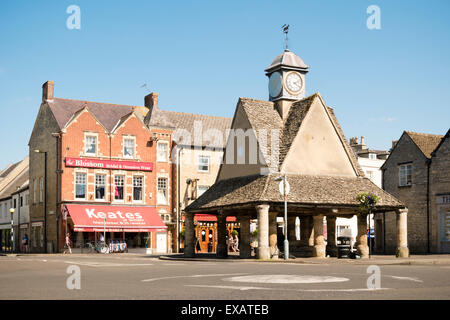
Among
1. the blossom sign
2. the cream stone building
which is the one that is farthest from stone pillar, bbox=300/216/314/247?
the blossom sign

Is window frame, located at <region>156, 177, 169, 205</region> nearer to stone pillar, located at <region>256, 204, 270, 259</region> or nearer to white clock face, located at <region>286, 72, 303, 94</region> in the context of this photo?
white clock face, located at <region>286, 72, 303, 94</region>

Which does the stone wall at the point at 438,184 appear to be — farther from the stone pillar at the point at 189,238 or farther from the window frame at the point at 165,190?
the window frame at the point at 165,190

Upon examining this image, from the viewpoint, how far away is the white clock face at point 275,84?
119ft

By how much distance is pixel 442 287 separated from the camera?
1323 centimetres

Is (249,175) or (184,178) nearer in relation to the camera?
(249,175)

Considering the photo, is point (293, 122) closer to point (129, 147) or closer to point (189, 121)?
point (129, 147)

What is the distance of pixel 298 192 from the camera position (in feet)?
102

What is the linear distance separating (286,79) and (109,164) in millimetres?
19217

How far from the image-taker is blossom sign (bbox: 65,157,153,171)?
4791 centimetres

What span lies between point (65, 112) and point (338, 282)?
1565 inches
